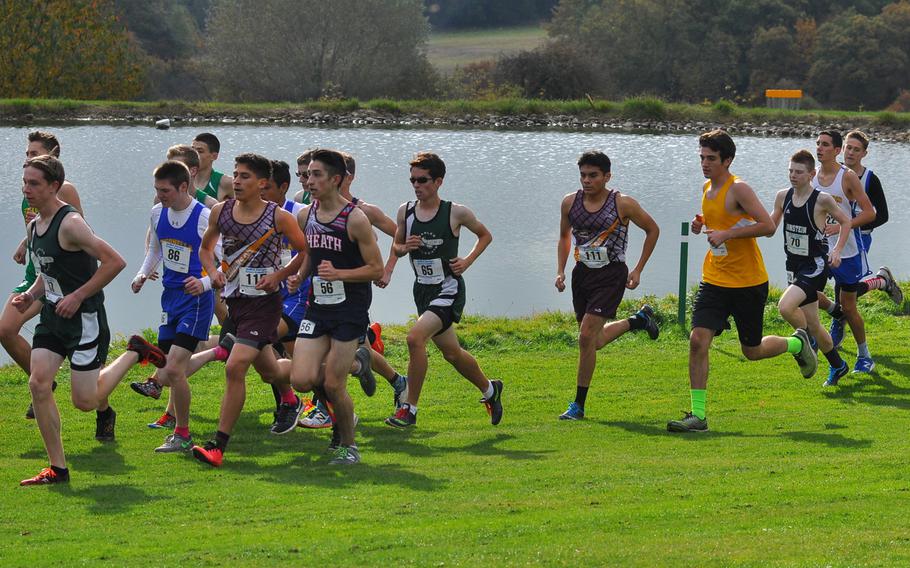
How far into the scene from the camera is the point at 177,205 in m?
9.38

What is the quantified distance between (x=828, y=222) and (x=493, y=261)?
36.1ft

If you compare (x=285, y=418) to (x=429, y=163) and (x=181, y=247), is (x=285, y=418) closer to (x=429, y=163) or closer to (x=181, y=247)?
(x=181, y=247)

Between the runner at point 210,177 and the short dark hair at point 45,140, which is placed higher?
the short dark hair at point 45,140

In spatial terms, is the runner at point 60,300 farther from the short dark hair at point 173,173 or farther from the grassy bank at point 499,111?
the grassy bank at point 499,111

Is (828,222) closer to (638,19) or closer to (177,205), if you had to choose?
(177,205)

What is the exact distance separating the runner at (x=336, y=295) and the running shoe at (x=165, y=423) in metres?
1.71

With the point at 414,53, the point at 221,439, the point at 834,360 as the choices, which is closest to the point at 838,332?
the point at 834,360

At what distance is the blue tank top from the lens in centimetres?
932

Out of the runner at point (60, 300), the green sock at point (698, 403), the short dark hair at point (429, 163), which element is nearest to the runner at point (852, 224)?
the green sock at point (698, 403)

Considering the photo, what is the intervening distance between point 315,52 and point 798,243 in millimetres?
54535

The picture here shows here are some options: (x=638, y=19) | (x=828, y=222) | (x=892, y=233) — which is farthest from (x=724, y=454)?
(x=638, y=19)

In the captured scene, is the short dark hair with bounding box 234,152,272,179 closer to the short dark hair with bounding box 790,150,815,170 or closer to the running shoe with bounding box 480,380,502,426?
the running shoe with bounding box 480,380,502,426

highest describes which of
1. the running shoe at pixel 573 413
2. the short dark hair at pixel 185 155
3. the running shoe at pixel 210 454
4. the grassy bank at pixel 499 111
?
the grassy bank at pixel 499 111

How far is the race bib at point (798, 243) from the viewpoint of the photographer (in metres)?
11.3
